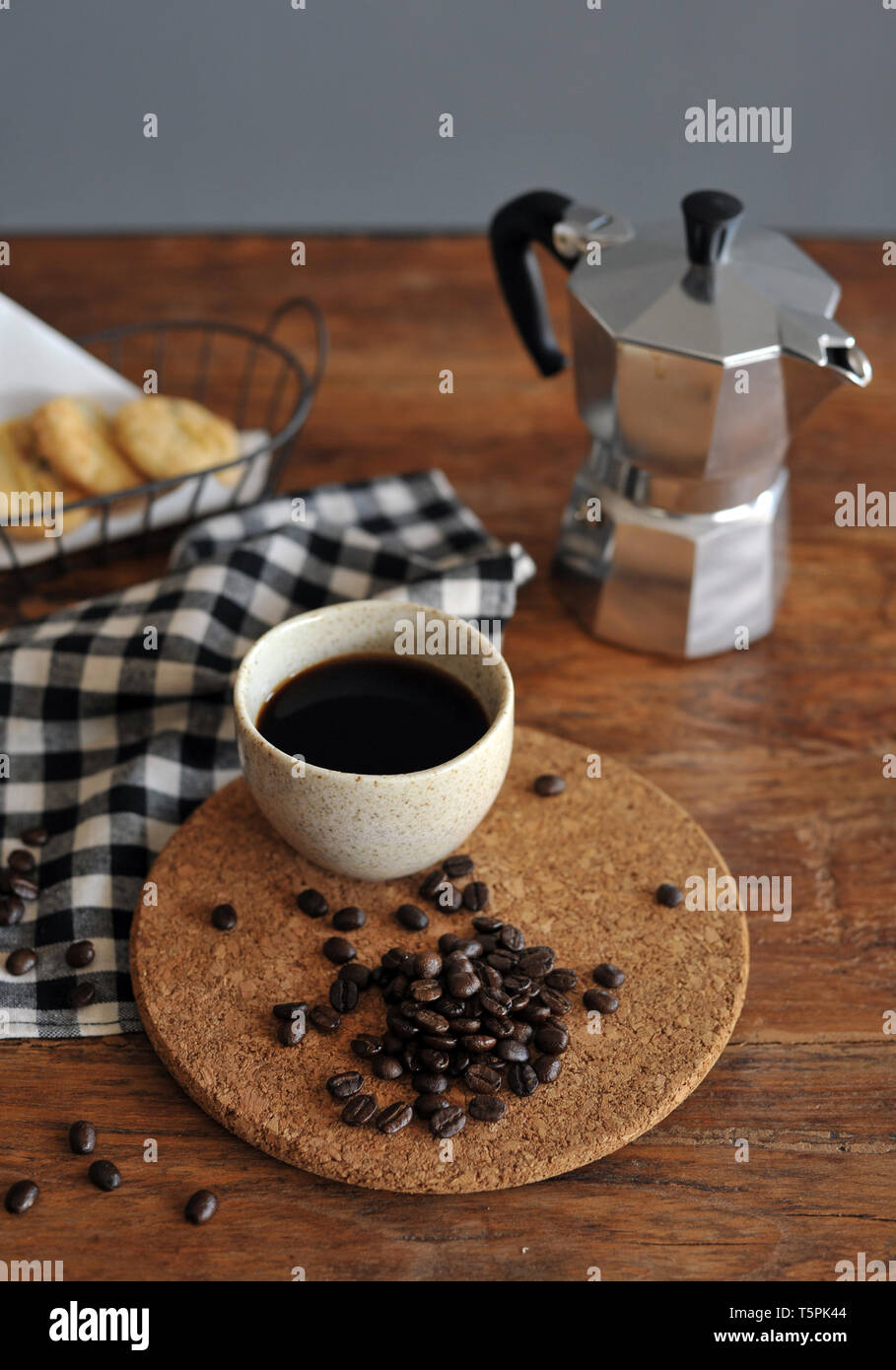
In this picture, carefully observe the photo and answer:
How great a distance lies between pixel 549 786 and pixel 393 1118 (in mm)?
307

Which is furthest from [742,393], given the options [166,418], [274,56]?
[274,56]

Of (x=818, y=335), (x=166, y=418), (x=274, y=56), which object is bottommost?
(x=166, y=418)

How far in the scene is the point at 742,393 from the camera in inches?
37.2

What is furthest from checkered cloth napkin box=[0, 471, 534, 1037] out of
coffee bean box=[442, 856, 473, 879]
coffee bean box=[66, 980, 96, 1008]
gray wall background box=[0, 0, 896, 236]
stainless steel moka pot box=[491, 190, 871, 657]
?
gray wall background box=[0, 0, 896, 236]

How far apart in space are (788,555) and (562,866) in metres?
0.48

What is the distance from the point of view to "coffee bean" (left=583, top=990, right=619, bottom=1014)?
0.79 metres

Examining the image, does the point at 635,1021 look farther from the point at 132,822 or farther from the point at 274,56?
the point at 274,56

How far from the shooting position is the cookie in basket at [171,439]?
118 cm

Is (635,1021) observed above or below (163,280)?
below

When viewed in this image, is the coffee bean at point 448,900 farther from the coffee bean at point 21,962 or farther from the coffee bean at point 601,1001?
the coffee bean at point 21,962

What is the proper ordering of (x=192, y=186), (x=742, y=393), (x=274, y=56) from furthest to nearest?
(x=192, y=186) < (x=274, y=56) < (x=742, y=393)

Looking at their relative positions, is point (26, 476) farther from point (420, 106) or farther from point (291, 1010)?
point (420, 106)

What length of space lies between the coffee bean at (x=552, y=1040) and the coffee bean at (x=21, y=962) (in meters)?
0.34

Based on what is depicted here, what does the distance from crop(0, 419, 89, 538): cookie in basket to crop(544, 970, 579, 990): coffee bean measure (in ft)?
2.07
